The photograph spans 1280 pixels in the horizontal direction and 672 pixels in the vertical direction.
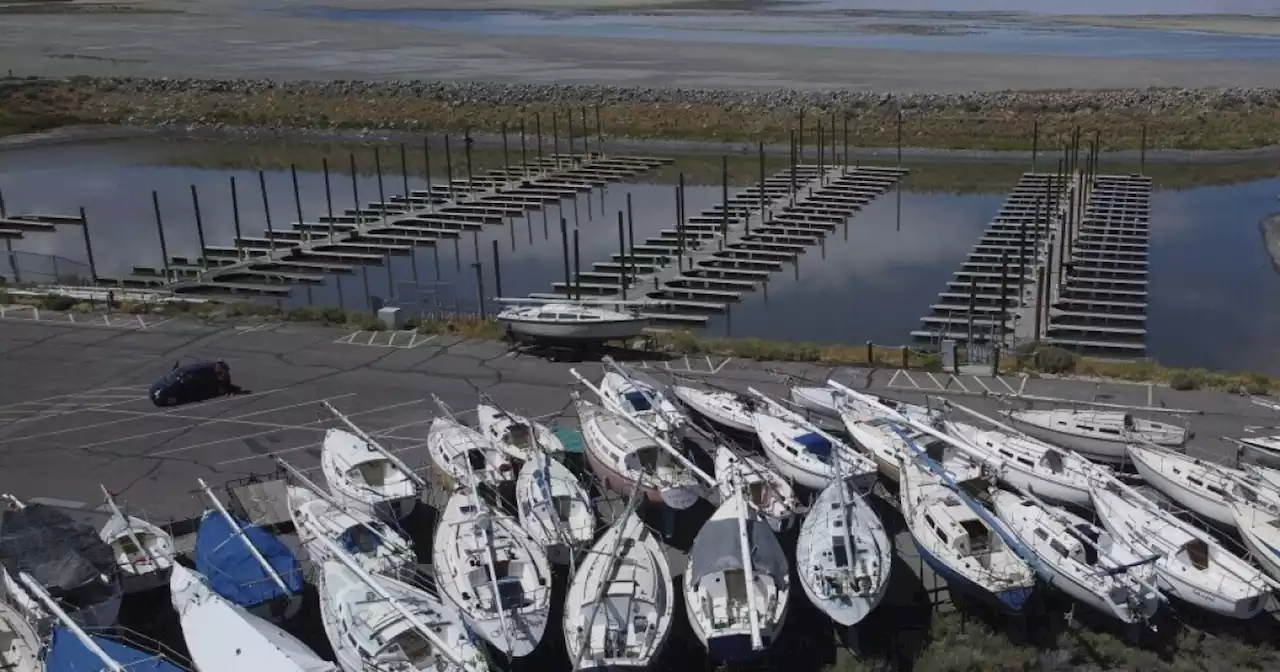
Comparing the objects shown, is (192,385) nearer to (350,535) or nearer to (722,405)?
(350,535)

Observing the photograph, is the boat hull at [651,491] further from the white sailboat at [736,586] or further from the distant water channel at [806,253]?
the distant water channel at [806,253]

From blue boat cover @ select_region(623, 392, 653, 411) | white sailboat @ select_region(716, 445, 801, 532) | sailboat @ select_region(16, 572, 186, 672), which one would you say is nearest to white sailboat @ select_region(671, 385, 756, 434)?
blue boat cover @ select_region(623, 392, 653, 411)

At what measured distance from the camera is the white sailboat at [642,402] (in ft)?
90.1

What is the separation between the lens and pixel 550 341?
3731 cm

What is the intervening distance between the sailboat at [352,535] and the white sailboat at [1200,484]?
16667 mm

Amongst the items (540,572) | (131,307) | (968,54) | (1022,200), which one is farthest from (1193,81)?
(540,572)

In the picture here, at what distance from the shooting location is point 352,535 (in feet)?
73.6

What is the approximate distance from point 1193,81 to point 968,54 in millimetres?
47576

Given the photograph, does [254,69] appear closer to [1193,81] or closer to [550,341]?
[1193,81]

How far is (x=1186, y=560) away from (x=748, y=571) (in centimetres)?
861

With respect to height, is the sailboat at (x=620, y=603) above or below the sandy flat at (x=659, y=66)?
below

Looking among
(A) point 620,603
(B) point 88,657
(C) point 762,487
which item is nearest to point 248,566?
(B) point 88,657

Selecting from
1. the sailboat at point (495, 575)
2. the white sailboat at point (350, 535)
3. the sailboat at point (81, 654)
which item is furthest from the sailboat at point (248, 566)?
the sailboat at point (495, 575)

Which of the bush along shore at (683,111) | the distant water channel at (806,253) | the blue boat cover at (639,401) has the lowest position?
the distant water channel at (806,253)
